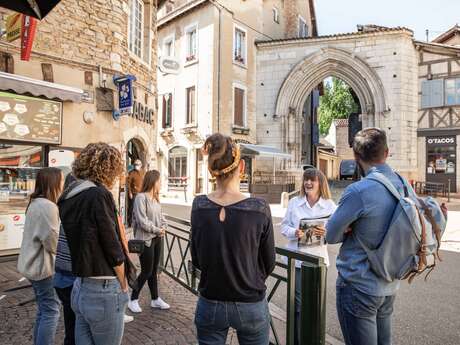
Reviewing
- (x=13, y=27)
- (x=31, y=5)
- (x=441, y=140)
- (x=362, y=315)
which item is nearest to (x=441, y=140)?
(x=441, y=140)

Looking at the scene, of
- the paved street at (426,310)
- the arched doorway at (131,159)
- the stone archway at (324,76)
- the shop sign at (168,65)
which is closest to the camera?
the paved street at (426,310)

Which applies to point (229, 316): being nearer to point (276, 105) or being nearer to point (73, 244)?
point (73, 244)

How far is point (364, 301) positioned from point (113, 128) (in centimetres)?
772

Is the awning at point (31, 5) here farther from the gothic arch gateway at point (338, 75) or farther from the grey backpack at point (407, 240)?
the gothic arch gateway at point (338, 75)

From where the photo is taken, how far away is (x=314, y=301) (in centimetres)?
265

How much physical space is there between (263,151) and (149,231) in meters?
16.4

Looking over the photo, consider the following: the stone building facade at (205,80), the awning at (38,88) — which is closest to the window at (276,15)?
the stone building facade at (205,80)

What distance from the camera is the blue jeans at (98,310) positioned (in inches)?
89.2

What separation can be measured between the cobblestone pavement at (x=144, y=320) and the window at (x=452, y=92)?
2135 cm

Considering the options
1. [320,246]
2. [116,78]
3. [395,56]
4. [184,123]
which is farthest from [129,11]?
[395,56]

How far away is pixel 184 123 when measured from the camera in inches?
904

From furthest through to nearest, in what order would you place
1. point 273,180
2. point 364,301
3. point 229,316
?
point 273,180 → point 364,301 → point 229,316

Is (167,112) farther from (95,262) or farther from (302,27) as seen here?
(95,262)

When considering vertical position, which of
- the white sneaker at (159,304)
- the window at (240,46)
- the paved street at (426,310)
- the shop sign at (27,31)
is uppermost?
the window at (240,46)
